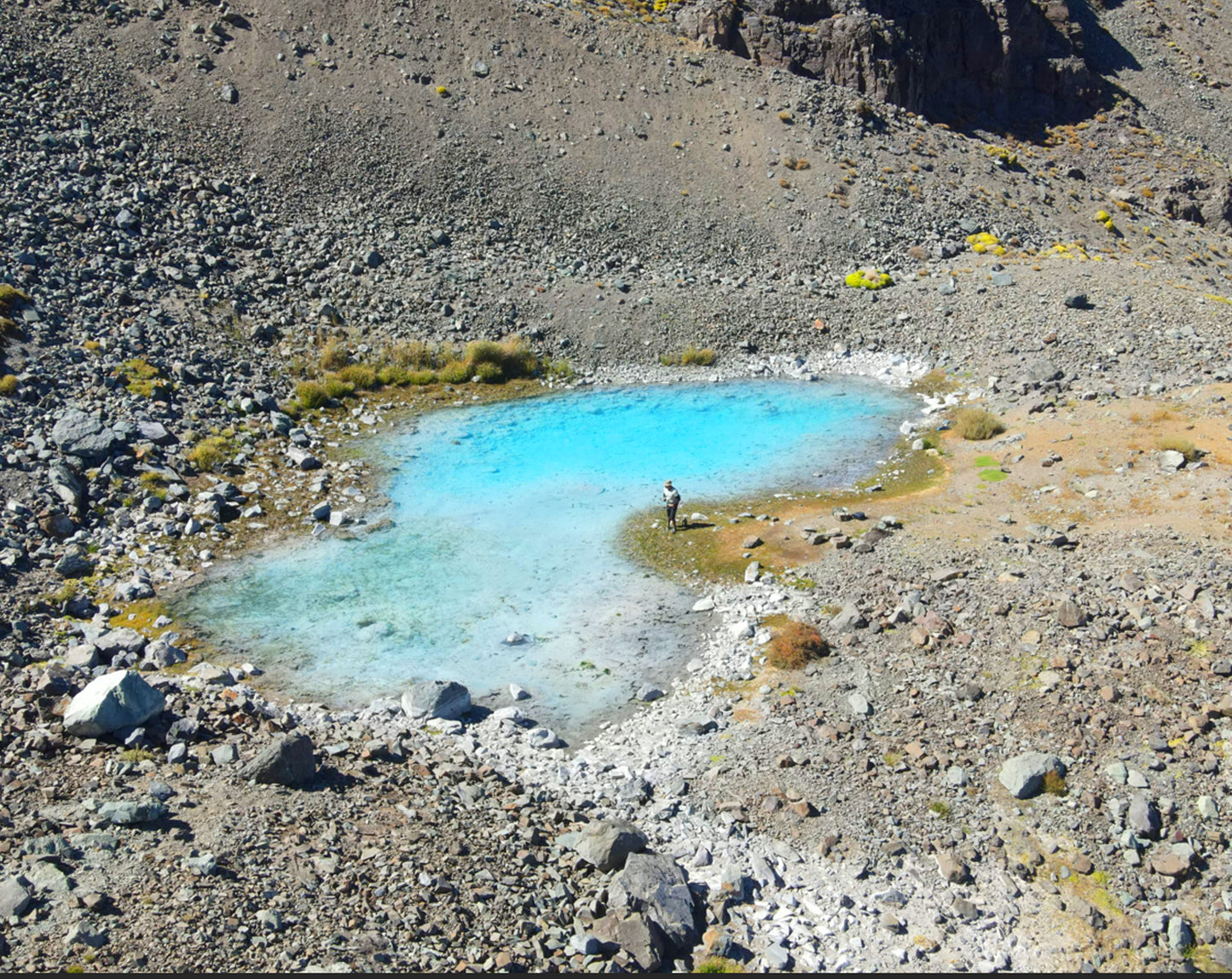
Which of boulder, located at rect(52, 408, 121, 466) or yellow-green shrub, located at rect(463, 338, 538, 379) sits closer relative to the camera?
boulder, located at rect(52, 408, 121, 466)

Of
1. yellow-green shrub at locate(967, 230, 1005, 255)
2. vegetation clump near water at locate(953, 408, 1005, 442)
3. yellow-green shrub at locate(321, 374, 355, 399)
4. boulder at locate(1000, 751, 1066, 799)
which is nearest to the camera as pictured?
boulder at locate(1000, 751, 1066, 799)

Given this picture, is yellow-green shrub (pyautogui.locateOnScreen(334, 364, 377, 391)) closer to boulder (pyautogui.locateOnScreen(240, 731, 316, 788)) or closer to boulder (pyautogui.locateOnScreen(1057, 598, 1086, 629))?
boulder (pyautogui.locateOnScreen(240, 731, 316, 788))

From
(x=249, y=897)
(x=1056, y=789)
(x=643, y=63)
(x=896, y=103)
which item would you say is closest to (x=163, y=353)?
(x=249, y=897)

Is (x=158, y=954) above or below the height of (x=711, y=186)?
below

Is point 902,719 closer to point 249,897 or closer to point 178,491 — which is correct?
point 249,897

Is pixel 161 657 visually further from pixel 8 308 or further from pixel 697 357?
pixel 697 357

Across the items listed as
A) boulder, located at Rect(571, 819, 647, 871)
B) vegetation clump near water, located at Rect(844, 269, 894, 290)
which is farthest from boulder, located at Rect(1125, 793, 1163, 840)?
vegetation clump near water, located at Rect(844, 269, 894, 290)

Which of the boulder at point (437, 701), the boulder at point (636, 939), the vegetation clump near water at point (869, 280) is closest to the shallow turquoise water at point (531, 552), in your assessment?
the boulder at point (437, 701)
